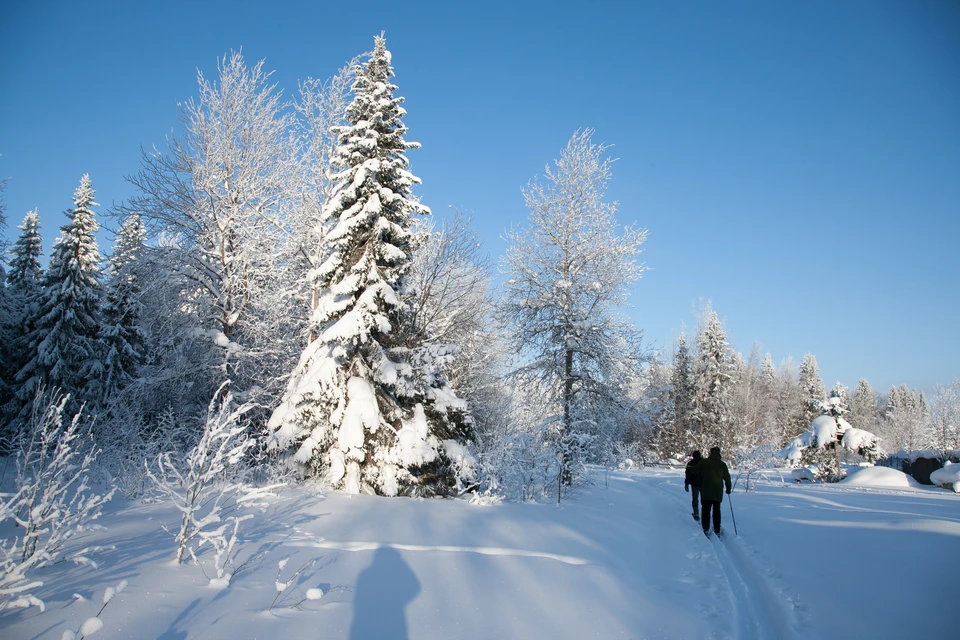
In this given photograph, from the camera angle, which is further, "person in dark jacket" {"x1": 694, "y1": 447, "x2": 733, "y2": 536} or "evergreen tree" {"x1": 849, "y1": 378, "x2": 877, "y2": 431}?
"evergreen tree" {"x1": 849, "y1": 378, "x2": 877, "y2": 431}

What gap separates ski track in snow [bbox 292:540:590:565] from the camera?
5.34 m

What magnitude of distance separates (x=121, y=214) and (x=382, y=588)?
1332 centimetres

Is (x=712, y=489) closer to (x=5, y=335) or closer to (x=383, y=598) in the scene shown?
(x=383, y=598)

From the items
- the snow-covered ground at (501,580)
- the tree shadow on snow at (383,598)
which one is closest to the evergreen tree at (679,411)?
the snow-covered ground at (501,580)

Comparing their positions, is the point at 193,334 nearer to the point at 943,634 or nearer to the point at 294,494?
the point at 294,494

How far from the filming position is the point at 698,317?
131ft

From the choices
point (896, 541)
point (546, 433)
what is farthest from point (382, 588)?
point (546, 433)

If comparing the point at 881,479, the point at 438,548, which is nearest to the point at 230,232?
the point at 438,548

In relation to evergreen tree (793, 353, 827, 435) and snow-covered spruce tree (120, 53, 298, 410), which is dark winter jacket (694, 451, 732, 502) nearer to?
snow-covered spruce tree (120, 53, 298, 410)

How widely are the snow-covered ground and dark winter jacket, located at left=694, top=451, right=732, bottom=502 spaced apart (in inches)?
37.3

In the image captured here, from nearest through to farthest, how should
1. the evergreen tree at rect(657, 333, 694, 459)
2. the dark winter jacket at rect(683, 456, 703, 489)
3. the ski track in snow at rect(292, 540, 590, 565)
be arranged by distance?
the ski track in snow at rect(292, 540, 590, 565) < the dark winter jacket at rect(683, 456, 703, 489) < the evergreen tree at rect(657, 333, 694, 459)

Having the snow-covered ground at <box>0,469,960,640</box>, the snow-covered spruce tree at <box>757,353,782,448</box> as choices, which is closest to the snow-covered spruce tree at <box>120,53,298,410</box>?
the snow-covered ground at <box>0,469,960,640</box>

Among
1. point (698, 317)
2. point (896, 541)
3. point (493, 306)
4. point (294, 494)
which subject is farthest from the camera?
point (698, 317)

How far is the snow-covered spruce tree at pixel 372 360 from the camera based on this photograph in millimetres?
10008
